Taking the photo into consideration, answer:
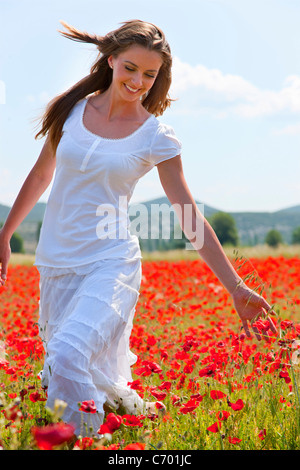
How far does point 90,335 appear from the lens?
Answer: 2.90 meters

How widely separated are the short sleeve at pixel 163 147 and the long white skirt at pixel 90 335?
0.56m

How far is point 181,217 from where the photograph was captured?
3.35 metres

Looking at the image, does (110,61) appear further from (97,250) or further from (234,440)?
(234,440)

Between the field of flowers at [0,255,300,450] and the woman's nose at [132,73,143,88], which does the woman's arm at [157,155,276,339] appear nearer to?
the field of flowers at [0,255,300,450]

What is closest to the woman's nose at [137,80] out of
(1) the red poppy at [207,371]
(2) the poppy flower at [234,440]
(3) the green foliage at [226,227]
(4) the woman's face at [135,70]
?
(4) the woman's face at [135,70]

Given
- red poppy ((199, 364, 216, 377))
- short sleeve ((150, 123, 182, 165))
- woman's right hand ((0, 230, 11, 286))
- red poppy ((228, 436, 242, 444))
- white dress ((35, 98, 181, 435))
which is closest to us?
red poppy ((228, 436, 242, 444))

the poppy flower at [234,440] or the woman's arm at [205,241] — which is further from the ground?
the woman's arm at [205,241]

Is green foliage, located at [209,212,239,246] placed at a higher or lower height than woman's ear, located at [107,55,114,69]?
higher

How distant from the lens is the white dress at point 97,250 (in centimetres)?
301

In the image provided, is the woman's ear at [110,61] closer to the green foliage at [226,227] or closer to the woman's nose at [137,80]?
the woman's nose at [137,80]

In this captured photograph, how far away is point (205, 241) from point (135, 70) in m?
0.97

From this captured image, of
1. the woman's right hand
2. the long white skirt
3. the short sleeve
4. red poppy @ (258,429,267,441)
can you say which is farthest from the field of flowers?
the short sleeve

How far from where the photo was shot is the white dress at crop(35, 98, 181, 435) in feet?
9.87

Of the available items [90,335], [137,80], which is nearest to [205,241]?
[90,335]
